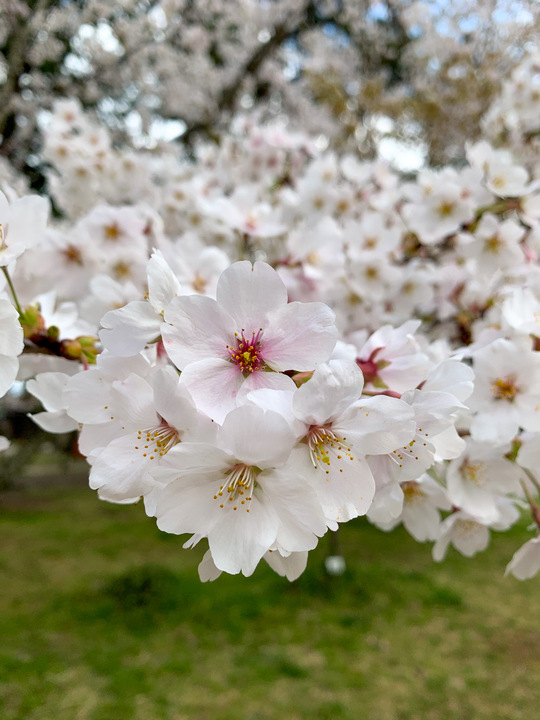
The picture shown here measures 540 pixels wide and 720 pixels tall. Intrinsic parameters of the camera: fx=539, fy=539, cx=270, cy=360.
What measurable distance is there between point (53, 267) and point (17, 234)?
32.9 inches

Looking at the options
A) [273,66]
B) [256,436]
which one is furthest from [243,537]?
[273,66]

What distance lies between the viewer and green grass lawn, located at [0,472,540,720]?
122 inches

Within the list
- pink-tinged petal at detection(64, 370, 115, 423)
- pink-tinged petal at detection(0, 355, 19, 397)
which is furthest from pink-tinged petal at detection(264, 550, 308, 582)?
pink-tinged petal at detection(0, 355, 19, 397)

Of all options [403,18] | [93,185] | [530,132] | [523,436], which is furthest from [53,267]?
[403,18]

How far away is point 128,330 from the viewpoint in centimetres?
78

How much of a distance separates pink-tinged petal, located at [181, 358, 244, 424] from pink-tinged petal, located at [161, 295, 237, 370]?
0.08 feet

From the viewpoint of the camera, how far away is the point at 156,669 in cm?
342

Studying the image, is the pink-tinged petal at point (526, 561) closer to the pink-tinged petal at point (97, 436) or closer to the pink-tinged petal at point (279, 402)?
the pink-tinged petal at point (279, 402)

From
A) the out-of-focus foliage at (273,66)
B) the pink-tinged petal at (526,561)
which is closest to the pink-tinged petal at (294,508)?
the pink-tinged petal at (526,561)

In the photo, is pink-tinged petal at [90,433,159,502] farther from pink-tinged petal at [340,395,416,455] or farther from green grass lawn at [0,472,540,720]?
green grass lawn at [0,472,540,720]

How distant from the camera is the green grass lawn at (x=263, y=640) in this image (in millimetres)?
3111

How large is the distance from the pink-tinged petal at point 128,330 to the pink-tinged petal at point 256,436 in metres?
0.20

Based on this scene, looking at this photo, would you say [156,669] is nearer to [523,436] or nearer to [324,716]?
[324,716]

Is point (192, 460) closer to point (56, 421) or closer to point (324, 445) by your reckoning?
point (324, 445)
